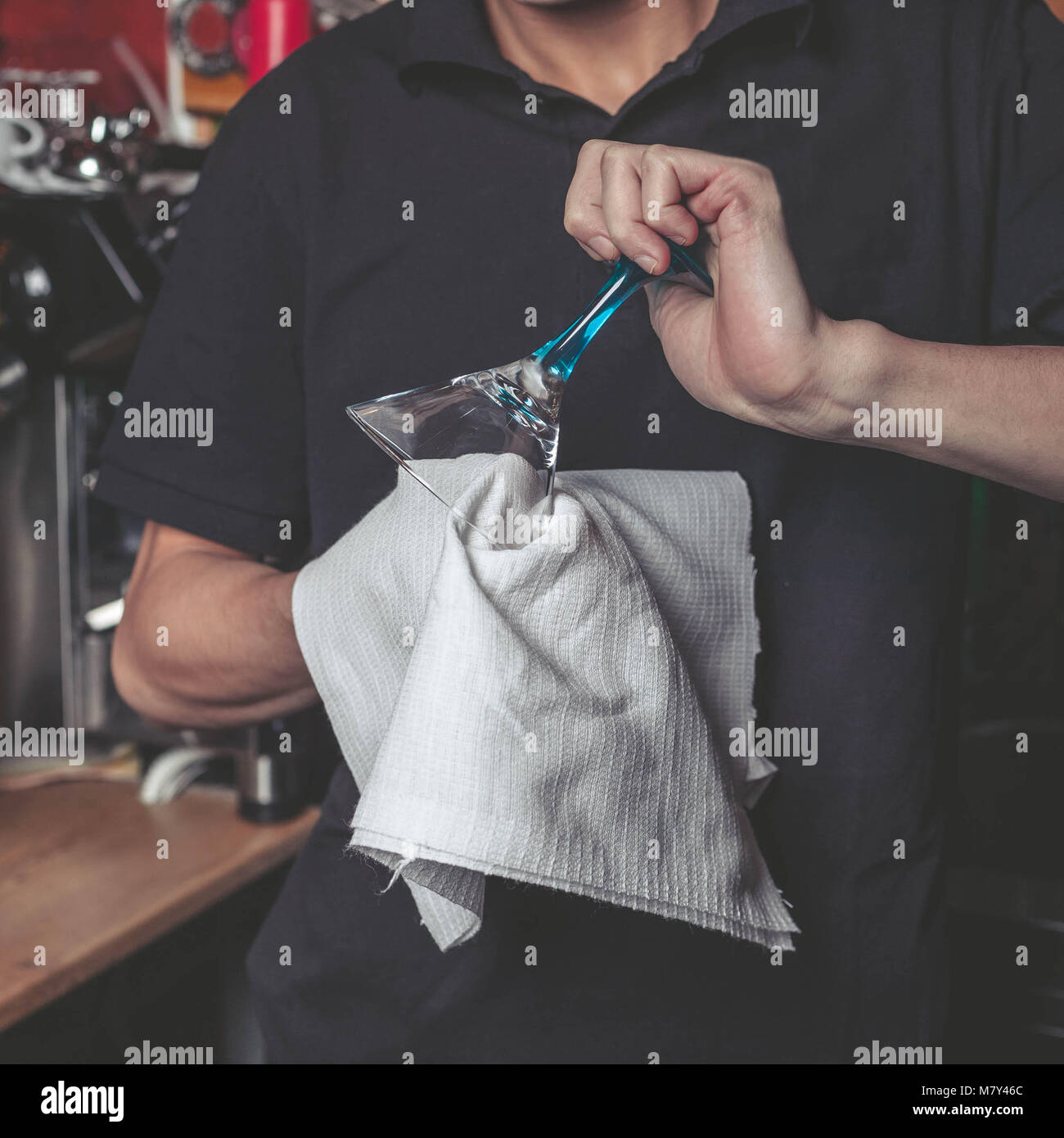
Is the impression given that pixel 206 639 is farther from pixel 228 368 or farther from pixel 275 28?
pixel 275 28

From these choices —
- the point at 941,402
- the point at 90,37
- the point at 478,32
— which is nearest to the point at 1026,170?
the point at 941,402

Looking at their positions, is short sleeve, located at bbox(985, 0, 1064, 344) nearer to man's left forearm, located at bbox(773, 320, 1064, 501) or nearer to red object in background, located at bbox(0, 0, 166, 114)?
man's left forearm, located at bbox(773, 320, 1064, 501)

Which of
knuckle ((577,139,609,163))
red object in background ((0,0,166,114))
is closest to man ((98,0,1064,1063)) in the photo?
knuckle ((577,139,609,163))

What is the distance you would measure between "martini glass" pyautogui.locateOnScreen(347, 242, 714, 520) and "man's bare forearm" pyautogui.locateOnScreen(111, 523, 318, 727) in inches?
6.0

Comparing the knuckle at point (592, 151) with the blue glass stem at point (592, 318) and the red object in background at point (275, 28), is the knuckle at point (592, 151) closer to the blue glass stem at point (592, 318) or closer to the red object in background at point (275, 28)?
the blue glass stem at point (592, 318)

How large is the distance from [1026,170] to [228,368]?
51cm

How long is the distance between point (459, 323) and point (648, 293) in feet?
0.54

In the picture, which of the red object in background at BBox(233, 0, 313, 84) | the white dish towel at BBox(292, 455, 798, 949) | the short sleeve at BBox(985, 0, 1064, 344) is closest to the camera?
the white dish towel at BBox(292, 455, 798, 949)

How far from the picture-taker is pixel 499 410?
0.55m

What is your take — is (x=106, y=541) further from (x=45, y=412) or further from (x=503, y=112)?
(x=503, y=112)

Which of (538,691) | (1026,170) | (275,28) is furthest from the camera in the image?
(275,28)

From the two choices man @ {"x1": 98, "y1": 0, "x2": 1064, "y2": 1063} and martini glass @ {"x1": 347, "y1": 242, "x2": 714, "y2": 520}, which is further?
man @ {"x1": 98, "y1": 0, "x2": 1064, "y2": 1063}

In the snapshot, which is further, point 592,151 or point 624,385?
point 624,385

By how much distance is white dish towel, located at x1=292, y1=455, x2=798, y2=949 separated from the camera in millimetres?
494
